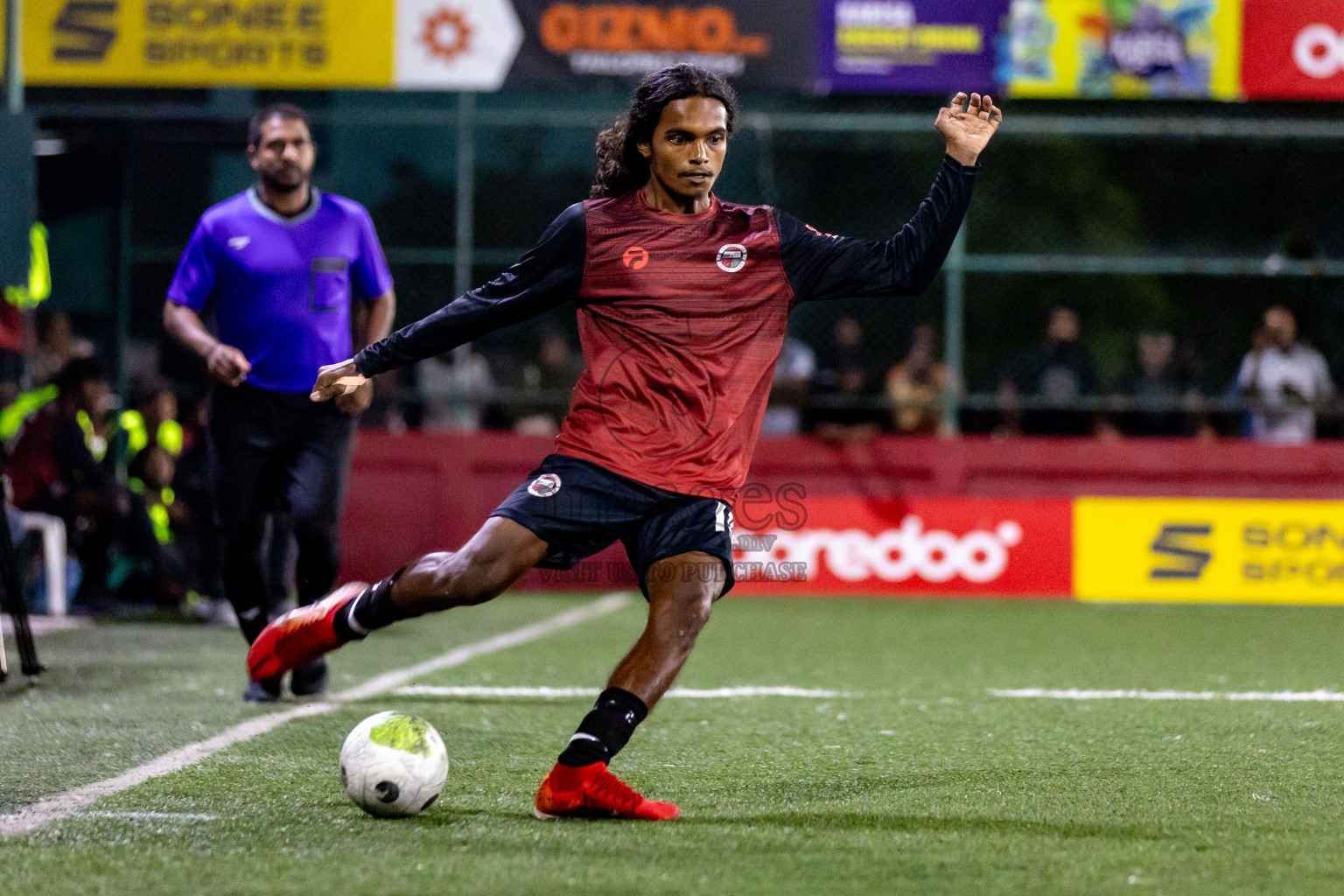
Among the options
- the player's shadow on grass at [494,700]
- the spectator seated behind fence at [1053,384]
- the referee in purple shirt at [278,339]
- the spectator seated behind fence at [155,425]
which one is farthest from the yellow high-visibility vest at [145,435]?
the spectator seated behind fence at [1053,384]

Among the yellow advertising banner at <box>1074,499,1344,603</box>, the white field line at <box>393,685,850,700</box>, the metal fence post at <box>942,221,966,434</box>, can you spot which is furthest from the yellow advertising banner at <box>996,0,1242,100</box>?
the white field line at <box>393,685,850,700</box>

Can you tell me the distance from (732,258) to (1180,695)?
3423mm

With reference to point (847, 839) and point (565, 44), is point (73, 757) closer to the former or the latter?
point (847, 839)

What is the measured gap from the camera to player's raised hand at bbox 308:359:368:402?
14.7 ft

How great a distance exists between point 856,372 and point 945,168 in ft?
28.4

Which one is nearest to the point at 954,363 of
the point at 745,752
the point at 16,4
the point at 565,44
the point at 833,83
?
the point at 833,83

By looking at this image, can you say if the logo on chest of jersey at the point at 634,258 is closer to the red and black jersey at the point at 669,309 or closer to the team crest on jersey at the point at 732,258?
the red and black jersey at the point at 669,309

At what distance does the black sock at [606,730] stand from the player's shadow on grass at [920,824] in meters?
0.26

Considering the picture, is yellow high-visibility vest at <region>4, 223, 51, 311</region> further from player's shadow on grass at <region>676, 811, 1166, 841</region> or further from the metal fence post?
player's shadow on grass at <region>676, 811, 1166, 841</region>

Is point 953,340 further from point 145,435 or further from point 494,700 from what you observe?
point 494,700

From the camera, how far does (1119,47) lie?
12336 mm

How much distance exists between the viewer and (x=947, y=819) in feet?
13.9

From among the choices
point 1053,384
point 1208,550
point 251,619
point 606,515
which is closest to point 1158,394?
point 1053,384

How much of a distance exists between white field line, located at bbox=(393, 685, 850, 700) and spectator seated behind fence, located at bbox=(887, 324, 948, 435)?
19.5 ft
